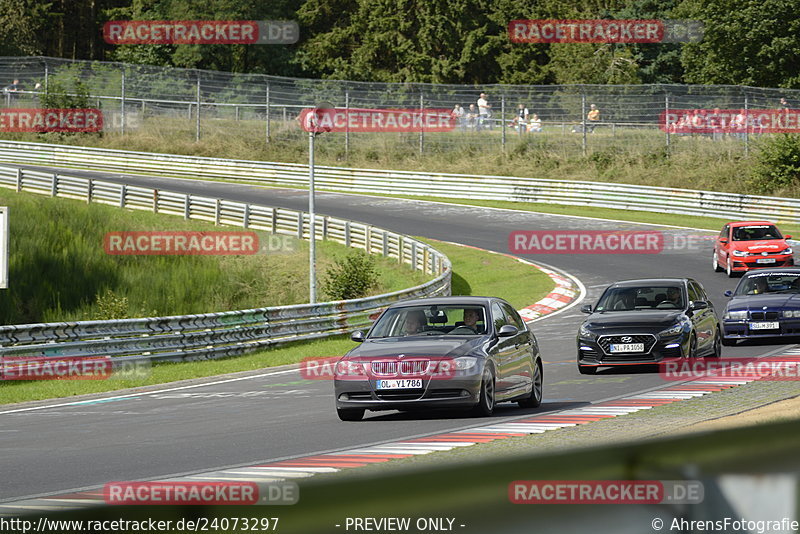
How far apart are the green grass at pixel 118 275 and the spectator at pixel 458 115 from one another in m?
14.1

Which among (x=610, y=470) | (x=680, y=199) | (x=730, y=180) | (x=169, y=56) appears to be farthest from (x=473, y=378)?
(x=169, y=56)

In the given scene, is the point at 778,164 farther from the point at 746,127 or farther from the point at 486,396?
the point at 486,396

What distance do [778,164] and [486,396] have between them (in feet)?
125

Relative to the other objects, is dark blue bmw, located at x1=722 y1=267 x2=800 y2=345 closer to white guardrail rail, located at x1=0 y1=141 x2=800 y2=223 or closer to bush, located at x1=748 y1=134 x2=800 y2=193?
white guardrail rail, located at x1=0 y1=141 x2=800 y2=223

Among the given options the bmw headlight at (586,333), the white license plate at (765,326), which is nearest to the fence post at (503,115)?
the white license plate at (765,326)

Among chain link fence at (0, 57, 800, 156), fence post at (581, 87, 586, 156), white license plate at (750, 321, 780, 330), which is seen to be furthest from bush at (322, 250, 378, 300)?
fence post at (581, 87, 586, 156)

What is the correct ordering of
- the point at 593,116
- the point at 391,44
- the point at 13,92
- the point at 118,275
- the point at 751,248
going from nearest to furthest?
the point at 751,248
the point at 118,275
the point at 593,116
the point at 13,92
the point at 391,44

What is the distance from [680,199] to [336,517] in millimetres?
46597

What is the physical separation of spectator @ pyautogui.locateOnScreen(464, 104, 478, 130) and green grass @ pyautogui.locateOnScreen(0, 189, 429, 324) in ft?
47.6

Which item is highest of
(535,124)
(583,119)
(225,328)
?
(583,119)

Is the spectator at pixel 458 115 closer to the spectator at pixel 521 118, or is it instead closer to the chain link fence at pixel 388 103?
the chain link fence at pixel 388 103

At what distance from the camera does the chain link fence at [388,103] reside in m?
49.2

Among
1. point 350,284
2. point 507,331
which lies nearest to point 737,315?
point 507,331

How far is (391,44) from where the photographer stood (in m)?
89.9
